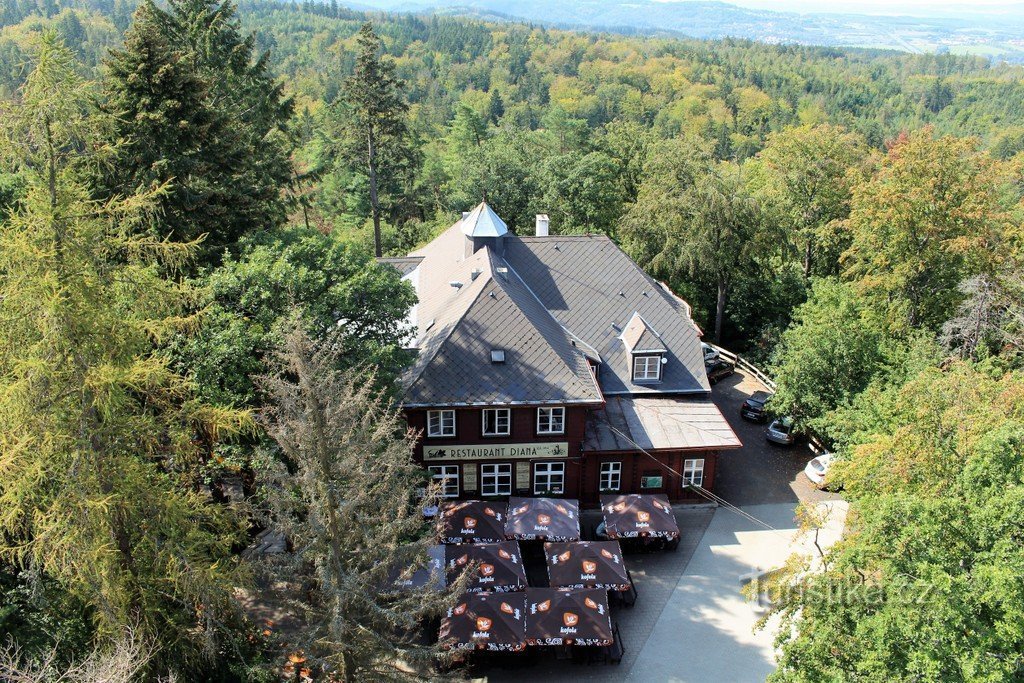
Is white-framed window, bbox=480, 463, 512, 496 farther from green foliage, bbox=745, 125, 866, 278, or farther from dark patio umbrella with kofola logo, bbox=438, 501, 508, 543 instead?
green foliage, bbox=745, 125, 866, 278

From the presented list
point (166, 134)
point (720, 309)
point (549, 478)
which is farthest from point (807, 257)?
point (166, 134)

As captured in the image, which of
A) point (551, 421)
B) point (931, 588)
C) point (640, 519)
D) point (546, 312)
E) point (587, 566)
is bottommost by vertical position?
point (587, 566)

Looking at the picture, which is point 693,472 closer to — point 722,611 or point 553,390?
point 722,611

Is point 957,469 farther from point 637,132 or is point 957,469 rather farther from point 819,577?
point 637,132

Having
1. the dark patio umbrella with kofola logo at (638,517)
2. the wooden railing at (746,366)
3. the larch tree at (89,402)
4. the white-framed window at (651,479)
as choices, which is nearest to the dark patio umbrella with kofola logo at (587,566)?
the dark patio umbrella with kofola logo at (638,517)

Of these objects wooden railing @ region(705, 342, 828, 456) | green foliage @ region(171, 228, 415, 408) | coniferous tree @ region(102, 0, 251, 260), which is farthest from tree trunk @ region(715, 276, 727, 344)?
coniferous tree @ region(102, 0, 251, 260)

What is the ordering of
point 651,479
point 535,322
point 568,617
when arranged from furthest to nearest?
point 535,322, point 651,479, point 568,617

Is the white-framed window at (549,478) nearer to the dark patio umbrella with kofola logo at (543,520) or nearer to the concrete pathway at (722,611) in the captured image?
the dark patio umbrella with kofola logo at (543,520)
